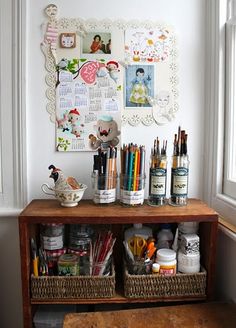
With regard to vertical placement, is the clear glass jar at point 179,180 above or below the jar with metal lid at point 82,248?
above

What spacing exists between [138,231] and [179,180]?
264mm

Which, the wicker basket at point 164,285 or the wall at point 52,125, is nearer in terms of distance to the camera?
the wicker basket at point 164,285

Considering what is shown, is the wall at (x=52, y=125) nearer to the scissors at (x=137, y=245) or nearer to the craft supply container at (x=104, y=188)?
the craft supply container at (x=104, y=188)

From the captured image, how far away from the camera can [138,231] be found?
1.11m

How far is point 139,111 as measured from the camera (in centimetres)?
121

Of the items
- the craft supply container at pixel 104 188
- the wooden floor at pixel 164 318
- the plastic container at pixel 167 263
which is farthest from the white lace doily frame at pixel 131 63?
the wooden floor at pixel 164 318

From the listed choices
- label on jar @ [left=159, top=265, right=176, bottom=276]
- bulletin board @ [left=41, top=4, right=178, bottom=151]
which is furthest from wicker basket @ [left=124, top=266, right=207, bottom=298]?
bulletin board @ [left=41, top=4, right=178, bottom=151]

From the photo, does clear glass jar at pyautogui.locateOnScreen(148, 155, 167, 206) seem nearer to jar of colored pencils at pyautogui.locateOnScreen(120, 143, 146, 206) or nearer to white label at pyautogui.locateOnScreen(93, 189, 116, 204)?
jar of colored pencils at pyautogui.locateOnScreen(120, 143, 146, 206)

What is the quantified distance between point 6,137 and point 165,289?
89 centimetres

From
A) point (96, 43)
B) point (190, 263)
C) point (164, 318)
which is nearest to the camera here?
point (164, 318)

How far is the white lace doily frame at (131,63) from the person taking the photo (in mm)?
1169

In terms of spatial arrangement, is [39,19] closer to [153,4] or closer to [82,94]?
[82,94]

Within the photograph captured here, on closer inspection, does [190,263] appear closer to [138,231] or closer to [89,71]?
[138,231]

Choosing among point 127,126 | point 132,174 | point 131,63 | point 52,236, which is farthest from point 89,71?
point 52,236
